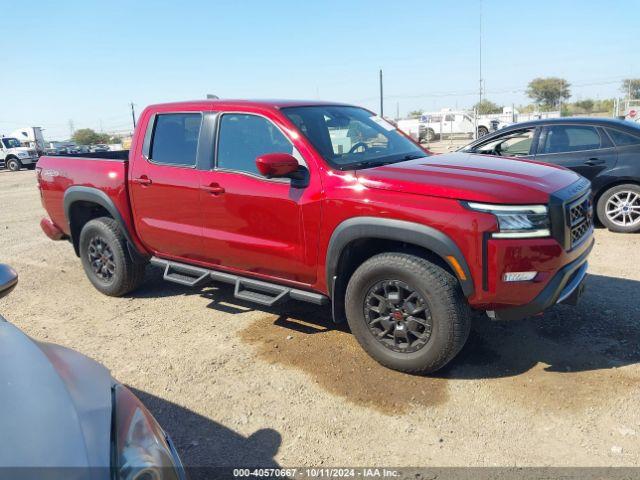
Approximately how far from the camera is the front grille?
3.31 m

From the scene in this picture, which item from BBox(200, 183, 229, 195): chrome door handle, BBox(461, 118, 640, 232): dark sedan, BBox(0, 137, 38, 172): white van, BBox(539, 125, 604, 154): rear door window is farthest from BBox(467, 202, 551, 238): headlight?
BBox(0, 137, 38, 172): white van

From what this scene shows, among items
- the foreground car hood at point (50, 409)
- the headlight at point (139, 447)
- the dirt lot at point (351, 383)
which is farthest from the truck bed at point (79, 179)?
the headlight at point (139, 447)

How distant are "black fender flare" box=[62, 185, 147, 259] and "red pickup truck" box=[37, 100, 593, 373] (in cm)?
2

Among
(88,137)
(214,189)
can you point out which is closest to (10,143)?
(214,189)

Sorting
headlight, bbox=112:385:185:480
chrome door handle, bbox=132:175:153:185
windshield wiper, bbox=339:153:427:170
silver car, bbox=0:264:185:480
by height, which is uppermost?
windshield wiper, bbox=339:153:427:170

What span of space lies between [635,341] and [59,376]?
12.9 ft

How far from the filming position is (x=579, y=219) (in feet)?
11.4

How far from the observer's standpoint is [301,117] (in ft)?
13.4

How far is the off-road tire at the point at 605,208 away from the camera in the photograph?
7031 mm

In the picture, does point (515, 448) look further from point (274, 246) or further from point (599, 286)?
point (599, 286)

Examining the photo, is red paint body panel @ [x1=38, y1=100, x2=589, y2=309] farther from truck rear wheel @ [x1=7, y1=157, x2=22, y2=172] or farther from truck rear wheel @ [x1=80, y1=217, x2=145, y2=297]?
truck rear wheel @ [x1=7, y1=157, x2=22, y2=172]

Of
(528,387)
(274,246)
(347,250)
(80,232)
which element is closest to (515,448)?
(528,387)

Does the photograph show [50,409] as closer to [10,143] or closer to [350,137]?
[350,137]

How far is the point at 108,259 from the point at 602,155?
21.5 ft
